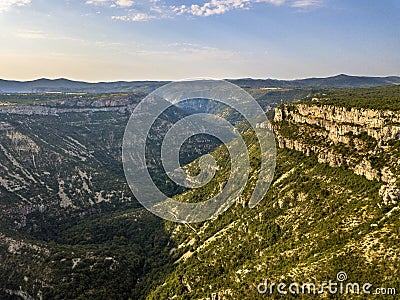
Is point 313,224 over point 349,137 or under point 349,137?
under

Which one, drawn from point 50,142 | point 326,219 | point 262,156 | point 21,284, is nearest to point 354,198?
point 326,219

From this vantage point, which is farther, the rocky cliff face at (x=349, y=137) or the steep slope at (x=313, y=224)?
the rocky cliff face at (x=349, y=137)

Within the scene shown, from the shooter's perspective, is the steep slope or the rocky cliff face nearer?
the steep slope

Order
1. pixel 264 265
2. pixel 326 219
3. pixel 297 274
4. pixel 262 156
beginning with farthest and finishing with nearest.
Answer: pixel 262 156, pixel 326 219, pixel 264 265, pixel 297 274

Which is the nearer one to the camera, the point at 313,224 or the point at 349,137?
the point at 313,224

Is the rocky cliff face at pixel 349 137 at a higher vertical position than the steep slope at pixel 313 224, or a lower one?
higher

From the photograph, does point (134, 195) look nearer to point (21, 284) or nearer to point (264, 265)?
point (21, 284)

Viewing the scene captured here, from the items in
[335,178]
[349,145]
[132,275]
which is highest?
[349,145]

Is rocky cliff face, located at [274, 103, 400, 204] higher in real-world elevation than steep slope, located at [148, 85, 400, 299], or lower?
higher
